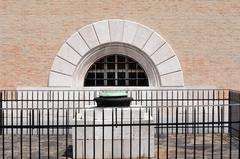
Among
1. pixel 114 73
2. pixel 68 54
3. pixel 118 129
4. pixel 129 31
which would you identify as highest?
pixel 129 31

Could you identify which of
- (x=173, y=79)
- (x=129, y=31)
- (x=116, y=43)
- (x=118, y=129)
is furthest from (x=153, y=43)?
(x=118, y=129)

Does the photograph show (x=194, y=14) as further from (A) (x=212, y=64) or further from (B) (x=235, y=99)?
(B) (x=235, y=99)

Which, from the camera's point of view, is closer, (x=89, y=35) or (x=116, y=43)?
(x=89, y=35)

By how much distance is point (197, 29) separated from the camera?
51.1ft

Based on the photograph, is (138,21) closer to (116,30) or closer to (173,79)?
(116,30)

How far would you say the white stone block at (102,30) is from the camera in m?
15.4

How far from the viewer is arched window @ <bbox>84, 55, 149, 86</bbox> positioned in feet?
52.6

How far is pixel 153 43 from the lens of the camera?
50.8 feet

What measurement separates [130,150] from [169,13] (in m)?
7.52

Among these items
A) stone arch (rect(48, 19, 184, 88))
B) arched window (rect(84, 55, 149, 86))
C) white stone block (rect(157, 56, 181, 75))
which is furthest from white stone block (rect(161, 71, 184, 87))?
arched window (rect(84, 55, 149, 86))

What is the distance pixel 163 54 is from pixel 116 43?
1.65 metres

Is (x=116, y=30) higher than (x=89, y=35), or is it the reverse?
(x=116, y=30)

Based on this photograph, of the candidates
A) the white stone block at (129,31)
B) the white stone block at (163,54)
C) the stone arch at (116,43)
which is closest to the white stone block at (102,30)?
the stone arch at (116,43)

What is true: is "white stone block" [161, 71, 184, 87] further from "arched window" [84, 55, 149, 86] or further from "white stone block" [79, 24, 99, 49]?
"white stone block" [79, 24, 99, 49]
